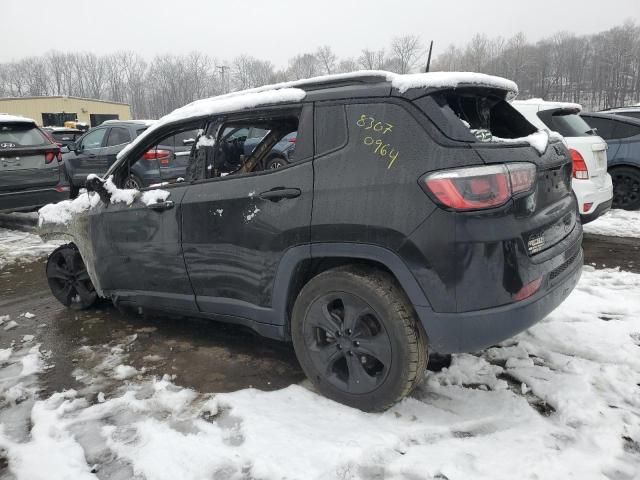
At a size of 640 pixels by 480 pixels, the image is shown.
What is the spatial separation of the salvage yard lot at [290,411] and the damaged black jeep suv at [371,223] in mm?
311

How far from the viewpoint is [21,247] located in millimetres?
6855

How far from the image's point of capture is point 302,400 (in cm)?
274

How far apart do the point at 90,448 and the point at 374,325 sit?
61.7 inches

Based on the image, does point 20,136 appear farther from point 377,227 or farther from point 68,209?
point 377,227

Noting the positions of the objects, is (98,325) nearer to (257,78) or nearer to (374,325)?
(374,325)

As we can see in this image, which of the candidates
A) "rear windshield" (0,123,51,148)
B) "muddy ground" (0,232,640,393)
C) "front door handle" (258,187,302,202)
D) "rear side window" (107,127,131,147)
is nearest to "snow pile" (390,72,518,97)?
"front door handle" (258,187,302,202)

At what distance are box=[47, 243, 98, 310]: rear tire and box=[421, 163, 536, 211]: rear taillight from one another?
3329mm

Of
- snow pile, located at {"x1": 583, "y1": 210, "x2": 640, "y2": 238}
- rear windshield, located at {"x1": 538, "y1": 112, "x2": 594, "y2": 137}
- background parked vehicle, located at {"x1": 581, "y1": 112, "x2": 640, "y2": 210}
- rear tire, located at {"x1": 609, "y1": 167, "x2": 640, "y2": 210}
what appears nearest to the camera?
rear windshield, located at {"x1": 538, "y1": 112, "x2": 594, "y2": 137}

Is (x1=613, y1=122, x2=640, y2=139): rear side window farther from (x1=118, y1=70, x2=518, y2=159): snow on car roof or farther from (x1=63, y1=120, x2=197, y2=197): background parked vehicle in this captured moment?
(x1=63, y1=120, x2=197, y2=197): background parked vehicle

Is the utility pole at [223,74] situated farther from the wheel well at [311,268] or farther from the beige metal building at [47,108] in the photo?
the wheel well at [311,268]

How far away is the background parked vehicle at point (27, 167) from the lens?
7117 mm

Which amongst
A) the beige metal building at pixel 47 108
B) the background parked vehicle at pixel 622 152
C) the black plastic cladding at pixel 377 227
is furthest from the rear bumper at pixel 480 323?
the beige metal building at pixel 47 108

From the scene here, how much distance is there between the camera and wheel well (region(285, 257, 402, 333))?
2519 mm

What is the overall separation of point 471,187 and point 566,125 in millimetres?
4495
